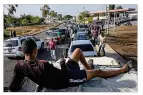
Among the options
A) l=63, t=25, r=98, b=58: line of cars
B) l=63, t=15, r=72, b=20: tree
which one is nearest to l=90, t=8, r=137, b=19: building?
l=63, t=15, r=72, b=20: tree

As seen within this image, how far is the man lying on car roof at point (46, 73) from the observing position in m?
4.31

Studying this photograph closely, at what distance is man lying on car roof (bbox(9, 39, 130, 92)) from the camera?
4309 mm

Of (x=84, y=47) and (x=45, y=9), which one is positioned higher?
(x=45, y=9)

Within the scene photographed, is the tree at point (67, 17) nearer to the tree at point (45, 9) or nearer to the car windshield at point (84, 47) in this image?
the tree at point (45, 9)

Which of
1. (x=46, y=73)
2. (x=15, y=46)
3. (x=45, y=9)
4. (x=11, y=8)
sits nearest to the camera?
(x=46, y=73)

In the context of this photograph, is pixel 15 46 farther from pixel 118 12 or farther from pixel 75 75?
pixel 75 75

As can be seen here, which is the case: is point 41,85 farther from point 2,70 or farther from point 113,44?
point 113,44

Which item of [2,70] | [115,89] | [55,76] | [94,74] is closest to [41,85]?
[55,76]

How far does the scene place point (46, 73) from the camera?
14.6 feet

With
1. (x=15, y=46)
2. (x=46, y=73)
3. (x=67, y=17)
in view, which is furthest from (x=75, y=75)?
(x=15, y=46)

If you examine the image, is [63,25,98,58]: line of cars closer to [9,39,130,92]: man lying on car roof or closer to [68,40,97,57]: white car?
[68,40,97,57]: white car

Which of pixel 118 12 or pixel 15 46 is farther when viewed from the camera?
pixel 15 46

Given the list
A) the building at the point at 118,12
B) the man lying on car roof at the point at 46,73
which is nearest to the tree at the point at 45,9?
the building at the point at 118,12

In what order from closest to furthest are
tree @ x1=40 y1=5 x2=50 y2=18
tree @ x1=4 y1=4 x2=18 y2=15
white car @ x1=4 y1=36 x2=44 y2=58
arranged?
tree @ x1=4 y1=4 x2=18 y2=15
tree @ x1=40 y1=5 x2=50 y2=18
white car @ x1=4 y1=36 x2=44 y2=58
